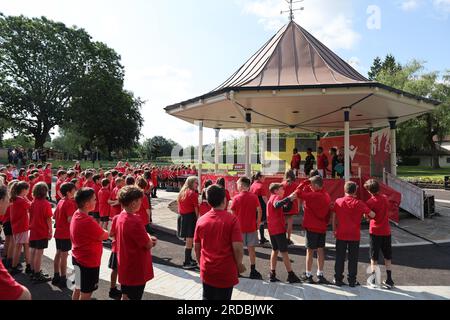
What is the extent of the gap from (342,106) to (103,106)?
3313 cm

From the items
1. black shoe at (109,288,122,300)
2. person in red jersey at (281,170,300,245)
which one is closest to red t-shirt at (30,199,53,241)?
Result: black shoe at (109,288,122,300)

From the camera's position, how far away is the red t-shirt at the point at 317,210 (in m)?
5.56

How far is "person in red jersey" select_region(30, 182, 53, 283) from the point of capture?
5.55 meters

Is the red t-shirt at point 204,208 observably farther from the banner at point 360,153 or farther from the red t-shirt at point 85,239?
the banner at point 360,153

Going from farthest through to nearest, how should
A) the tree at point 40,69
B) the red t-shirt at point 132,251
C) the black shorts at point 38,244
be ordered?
the tree at point 40,69 → the black shorts at point 38,244 → the red t-shirt at point 132,251

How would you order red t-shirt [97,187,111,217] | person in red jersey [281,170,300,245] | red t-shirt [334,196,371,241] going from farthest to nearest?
red t-shirt [97,187,111,217] < person in red jersey [281,170,300,245] < red t-shirt [334,196,371,241]

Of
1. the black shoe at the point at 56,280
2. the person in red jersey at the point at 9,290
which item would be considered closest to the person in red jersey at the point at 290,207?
the person in red jersey at the point at 9,290

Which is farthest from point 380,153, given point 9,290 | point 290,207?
point 9,290

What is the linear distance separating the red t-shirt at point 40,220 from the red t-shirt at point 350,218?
510 cm

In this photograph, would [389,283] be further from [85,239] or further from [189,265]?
[85,239]

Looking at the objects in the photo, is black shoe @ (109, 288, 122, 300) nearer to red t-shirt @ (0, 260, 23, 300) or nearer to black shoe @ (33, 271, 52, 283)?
black shoe @ (33, 271, 52, 283)

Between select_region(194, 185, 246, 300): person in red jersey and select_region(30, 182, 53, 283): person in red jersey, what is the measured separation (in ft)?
12.2

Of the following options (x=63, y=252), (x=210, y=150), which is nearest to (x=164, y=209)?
(x=63, y=252)
